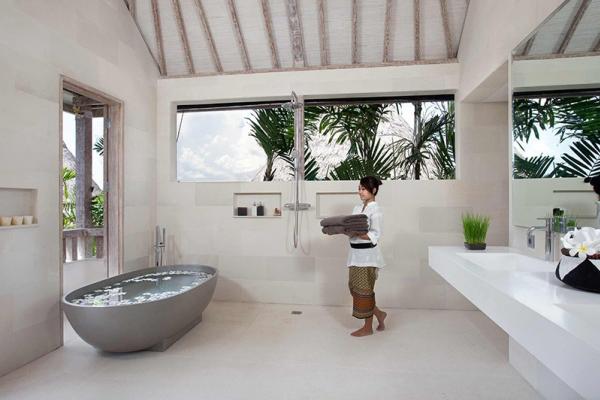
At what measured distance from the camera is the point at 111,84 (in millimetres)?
3643

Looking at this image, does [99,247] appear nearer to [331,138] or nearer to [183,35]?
[183,35]

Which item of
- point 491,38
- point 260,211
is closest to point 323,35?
point 491,38

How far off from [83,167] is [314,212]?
253 centimetres

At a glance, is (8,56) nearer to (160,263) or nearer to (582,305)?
(160,263)

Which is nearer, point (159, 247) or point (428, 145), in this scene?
point (159, 247)

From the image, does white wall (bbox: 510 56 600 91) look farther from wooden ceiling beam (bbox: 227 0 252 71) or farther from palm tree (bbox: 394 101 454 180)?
wooden ceiling beam (bbox: 227 0 252 71)

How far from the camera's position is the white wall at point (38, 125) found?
255 centimetres

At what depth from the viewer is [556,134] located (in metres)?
2.32

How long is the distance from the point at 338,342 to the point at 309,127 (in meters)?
2.55

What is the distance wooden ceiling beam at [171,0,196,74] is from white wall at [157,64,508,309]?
184mm

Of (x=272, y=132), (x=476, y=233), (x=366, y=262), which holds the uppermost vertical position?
(x=272, y=132)

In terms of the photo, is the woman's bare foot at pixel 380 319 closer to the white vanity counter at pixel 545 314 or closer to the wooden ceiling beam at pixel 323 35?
the white vanity counter at pixel 545 314

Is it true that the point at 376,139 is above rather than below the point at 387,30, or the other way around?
below

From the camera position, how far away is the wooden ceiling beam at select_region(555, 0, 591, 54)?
2.00 meters
